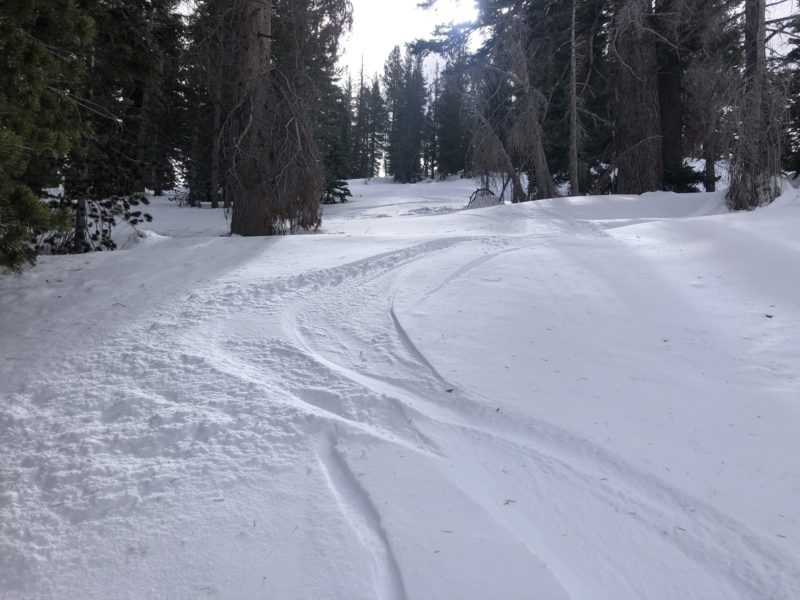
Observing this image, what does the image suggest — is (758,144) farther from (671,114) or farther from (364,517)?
(364,517)

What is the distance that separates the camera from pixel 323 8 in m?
9.46

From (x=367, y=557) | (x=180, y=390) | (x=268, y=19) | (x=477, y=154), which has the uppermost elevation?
(x=268, y=19)

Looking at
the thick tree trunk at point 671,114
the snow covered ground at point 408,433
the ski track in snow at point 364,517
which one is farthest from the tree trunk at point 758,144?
the ski track in snow at point 364,517

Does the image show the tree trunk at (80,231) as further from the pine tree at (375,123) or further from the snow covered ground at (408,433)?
the pine tree at (375,123)

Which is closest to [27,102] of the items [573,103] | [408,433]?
[408,433]

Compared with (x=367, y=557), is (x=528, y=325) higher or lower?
higher

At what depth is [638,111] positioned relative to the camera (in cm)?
1262

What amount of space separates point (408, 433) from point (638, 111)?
12408 millimetres

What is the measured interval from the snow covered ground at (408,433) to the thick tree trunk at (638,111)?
7774 millimetres

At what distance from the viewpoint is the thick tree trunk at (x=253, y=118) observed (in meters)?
8.23

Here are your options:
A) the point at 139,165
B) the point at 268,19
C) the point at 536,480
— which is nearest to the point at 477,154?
the point at 268,19

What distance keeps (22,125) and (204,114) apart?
1882 cm

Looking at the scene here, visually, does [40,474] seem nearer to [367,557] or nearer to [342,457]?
[342,457]

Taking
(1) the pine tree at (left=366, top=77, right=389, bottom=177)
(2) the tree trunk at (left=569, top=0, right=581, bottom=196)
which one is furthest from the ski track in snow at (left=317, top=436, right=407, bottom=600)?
(1) the pine tree at (left=366, top=77, right=389, bottom=177)
